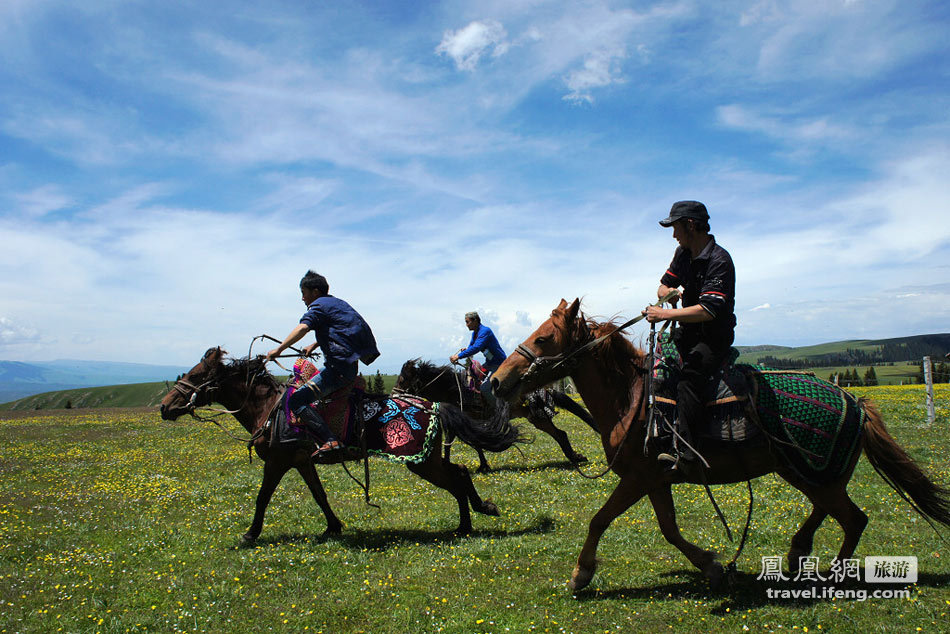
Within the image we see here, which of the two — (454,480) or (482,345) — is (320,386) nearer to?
(454,480)

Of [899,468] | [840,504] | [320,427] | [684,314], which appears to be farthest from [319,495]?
Result: [899,468]

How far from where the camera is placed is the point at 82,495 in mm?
12664

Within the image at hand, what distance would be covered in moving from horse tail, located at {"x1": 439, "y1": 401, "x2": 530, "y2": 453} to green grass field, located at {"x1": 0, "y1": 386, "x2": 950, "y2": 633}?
128cm

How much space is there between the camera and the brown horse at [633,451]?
5.75 meters

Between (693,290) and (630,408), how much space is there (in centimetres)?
143

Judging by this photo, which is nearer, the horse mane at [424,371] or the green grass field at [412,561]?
the green grass field at [412,561]

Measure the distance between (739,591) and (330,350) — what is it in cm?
576

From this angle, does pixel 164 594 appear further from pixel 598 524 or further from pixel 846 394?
pixel 846 394

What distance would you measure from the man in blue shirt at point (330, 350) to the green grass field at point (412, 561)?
1.93m

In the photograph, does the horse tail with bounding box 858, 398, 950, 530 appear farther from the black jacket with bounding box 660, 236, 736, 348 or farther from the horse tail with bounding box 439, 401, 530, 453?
the horse tail with bounding box 439, 401, 530, 453

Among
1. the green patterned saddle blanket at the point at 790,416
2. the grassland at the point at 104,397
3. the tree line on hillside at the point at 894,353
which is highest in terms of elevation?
the green patterned saddle blanket at the point at 790,416

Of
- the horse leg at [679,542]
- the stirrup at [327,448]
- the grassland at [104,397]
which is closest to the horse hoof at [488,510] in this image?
the stirrup at [327,448]

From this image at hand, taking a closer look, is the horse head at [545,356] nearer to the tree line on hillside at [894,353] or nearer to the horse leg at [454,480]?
the horse leg at [454,480]

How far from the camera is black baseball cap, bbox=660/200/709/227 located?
227 inches
